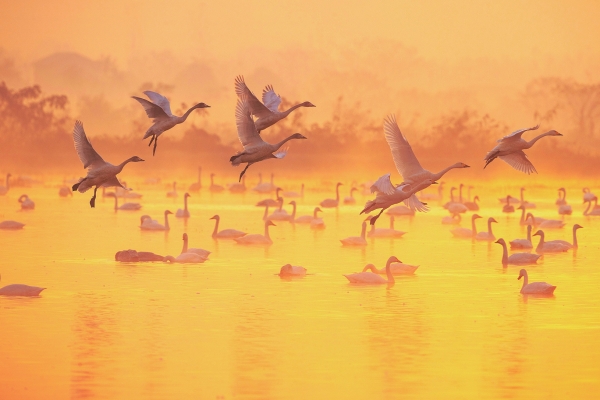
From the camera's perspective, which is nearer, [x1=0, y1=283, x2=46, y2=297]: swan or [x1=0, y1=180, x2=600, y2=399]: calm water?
[x1=0, y1=180, x2=600, y2=399]: calm water

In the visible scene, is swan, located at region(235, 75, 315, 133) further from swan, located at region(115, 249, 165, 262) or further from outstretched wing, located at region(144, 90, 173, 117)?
swan, located at region(115, 249, 165, 262)

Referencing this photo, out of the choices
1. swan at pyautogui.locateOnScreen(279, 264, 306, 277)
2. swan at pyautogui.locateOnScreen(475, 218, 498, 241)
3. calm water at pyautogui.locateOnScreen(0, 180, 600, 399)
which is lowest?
calm water at pyautogui.locateOnScreen(0, 180, 600, 399)

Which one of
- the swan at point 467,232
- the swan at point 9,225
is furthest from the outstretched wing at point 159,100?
the swan at point 467,232

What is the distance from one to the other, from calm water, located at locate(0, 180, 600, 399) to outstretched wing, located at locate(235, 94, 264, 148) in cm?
298

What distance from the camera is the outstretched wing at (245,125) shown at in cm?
2039

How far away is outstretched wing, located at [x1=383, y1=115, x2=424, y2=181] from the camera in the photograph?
72.4 ft

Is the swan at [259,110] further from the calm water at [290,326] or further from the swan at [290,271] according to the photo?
the swan at [290,271]

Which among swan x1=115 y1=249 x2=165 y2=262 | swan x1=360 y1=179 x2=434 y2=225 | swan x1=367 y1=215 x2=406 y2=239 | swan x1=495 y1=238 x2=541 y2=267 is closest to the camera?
swan x1=360 y1=179 x2=434 y2=225

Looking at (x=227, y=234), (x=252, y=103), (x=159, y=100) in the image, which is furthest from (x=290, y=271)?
(x=227, y=234)

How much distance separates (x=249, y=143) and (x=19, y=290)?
587 centimetres

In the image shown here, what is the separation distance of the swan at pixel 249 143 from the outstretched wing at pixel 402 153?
79.0 inches

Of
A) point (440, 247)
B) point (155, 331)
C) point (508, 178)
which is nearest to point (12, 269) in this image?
point (155, 331)

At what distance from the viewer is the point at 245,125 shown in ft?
67.3

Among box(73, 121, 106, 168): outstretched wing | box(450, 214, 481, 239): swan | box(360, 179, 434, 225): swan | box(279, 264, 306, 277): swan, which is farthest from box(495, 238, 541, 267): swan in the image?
box(73, 121, 106, 168): outstretched wing
